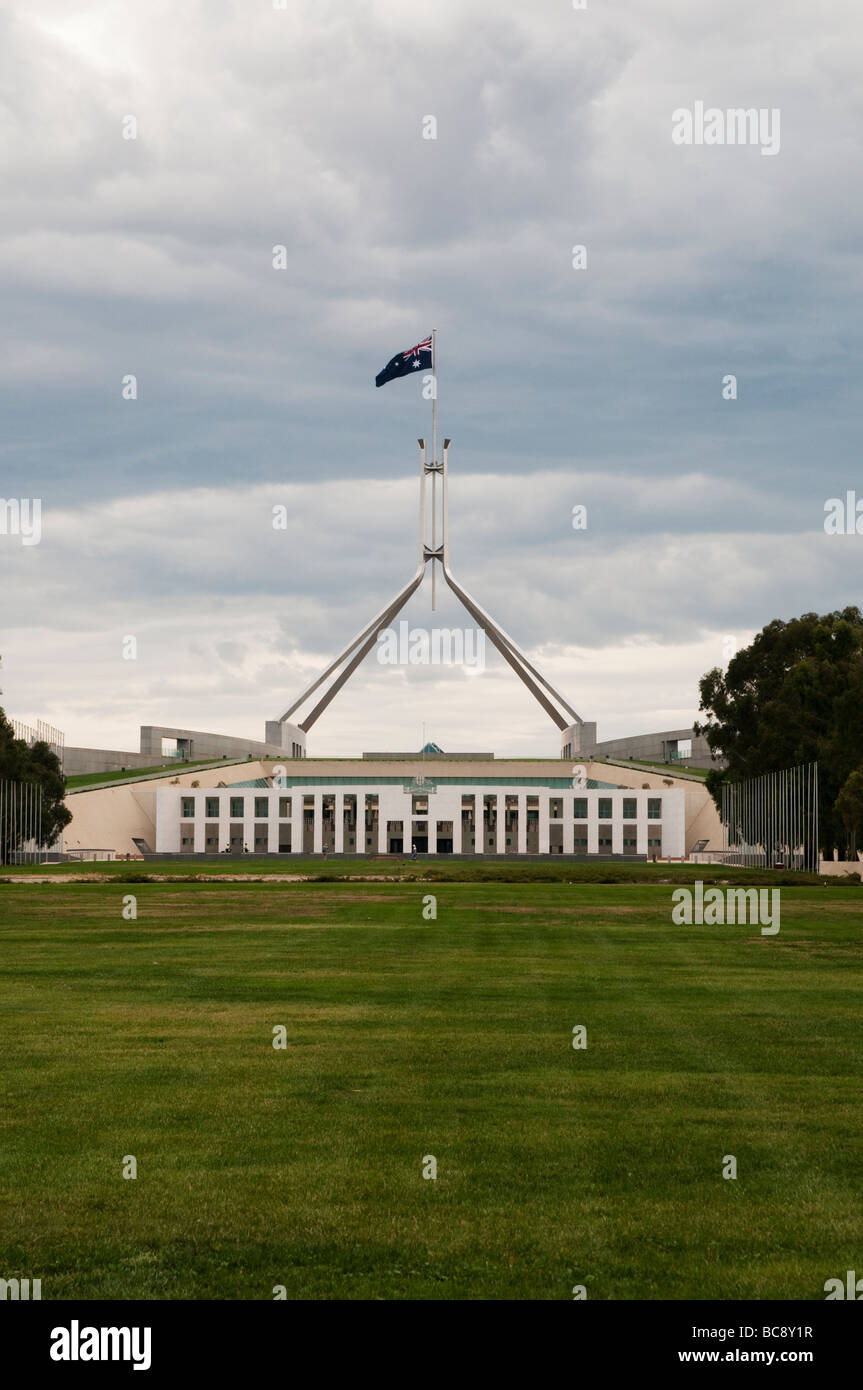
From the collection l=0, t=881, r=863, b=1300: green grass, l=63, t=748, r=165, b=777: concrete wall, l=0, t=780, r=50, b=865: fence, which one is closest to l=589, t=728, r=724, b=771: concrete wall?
l=63, t=748, r=165, b=777: concrete wall

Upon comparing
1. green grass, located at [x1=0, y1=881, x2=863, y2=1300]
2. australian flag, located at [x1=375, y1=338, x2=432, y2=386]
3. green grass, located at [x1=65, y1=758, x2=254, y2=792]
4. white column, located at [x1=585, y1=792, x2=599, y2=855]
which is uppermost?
australian flag, located at [x1=375, y1=338, x2=432, y2=386]

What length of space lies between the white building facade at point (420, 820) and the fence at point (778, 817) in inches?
1079

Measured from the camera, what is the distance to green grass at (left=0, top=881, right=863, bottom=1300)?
283 inches

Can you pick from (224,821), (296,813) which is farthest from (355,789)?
(224,821)

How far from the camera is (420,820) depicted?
119938 millimetres

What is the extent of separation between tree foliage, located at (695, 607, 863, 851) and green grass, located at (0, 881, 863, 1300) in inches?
1573

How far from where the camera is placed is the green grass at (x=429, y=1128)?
7.19 meters

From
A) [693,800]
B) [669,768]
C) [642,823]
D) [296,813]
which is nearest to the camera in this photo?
[642,823]

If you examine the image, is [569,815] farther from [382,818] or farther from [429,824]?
[382,818]

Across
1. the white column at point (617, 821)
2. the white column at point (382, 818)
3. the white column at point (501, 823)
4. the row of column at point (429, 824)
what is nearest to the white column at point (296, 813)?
the row of column at point (429, 824)

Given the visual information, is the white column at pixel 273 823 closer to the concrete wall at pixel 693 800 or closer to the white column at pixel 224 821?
the white column at pixel 224 821

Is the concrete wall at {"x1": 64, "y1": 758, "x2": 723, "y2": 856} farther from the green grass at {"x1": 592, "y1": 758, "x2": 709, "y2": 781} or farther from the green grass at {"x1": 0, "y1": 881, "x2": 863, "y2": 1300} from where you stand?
the green grass at {"x1": 0, "y1": 881, "x2": 863, "y2": 1300}

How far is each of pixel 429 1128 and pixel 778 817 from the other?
65.1 meters
